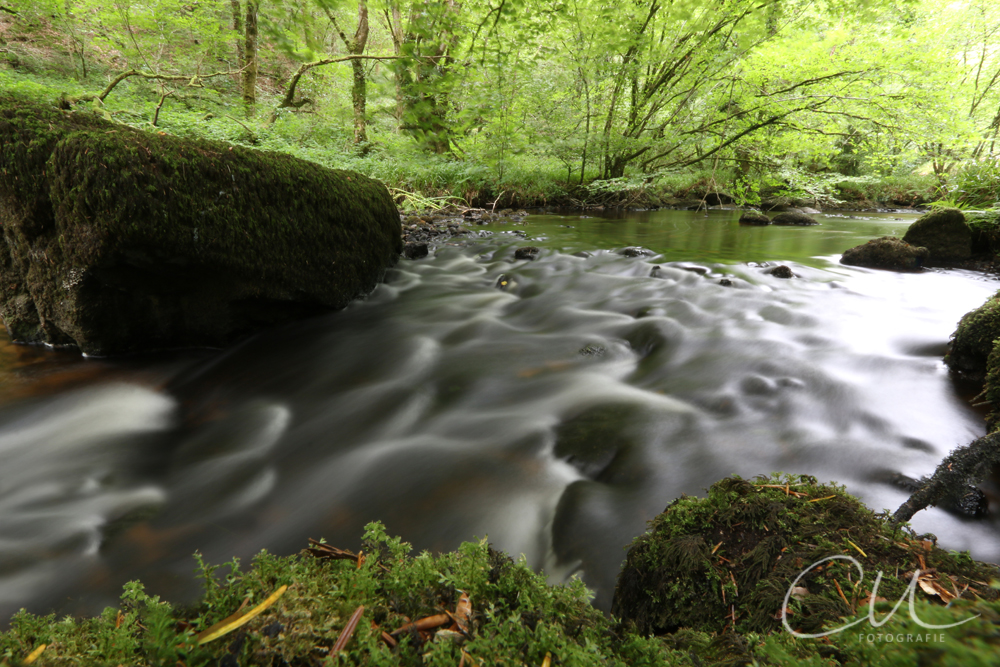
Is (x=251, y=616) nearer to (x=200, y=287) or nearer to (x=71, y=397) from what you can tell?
(x=71, y=397)

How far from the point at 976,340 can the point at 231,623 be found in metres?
4.37

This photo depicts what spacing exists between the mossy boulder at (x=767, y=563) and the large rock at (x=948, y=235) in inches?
342

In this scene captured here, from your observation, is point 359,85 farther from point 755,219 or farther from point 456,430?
point 456,430

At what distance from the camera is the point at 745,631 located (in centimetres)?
114

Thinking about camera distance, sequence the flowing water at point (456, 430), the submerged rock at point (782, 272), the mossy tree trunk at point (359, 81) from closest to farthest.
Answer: the flowing water at point (456, 430) → the submerged rock at point (782, 272) → the mossy tree trunk at point (359, 81)

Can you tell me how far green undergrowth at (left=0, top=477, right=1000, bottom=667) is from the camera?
812 millimetres

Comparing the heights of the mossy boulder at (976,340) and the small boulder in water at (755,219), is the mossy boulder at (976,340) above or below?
below

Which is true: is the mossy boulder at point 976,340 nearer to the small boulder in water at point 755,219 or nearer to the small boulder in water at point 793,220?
the small boulder in water at point 755,219

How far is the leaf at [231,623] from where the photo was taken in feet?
2.79

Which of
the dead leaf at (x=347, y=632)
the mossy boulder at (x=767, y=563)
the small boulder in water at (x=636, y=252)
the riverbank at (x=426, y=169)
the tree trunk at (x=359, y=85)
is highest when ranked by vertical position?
the tree trunk at (x=359, y=85)

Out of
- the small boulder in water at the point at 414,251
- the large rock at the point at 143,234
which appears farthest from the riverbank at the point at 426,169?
the large rock at the point at 143,234

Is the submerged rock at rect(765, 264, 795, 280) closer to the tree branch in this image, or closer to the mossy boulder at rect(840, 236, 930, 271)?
the mossy boulder at rect(840, 236, 930, 271)

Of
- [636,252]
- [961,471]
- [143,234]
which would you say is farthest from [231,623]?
[636,252]

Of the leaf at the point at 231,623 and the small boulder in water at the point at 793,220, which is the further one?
the small boulder in water at the point at 793,220
